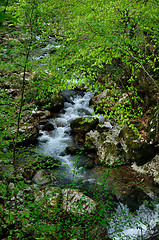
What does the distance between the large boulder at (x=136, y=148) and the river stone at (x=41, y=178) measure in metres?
4.14

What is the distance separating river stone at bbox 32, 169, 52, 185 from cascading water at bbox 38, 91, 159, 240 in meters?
0.52

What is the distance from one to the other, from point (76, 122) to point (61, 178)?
4.46 m

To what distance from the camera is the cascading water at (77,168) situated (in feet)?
18.2

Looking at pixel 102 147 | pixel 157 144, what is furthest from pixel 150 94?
Answer: pixel 102 147

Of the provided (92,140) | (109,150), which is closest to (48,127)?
(92,140)

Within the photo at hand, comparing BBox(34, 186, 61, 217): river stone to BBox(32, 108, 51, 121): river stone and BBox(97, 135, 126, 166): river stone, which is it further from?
BBox(32, 108, 51, 121): river stone

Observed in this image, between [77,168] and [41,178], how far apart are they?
5.72 ft

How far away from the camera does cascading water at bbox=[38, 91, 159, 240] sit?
5.56 m

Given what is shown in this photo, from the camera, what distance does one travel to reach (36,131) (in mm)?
10594

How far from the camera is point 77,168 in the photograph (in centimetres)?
756

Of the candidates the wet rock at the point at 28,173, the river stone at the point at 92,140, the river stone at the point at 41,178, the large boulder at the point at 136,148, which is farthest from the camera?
the river stone at the point at 92,140

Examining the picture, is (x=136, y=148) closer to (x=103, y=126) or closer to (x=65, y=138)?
(x=103, y=126)

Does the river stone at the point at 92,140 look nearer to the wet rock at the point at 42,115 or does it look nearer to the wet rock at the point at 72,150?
the wet rock at the point at 72,150

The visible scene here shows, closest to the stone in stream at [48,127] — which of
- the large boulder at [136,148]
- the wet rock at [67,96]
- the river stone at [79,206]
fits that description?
the wet rock at [67,96]
